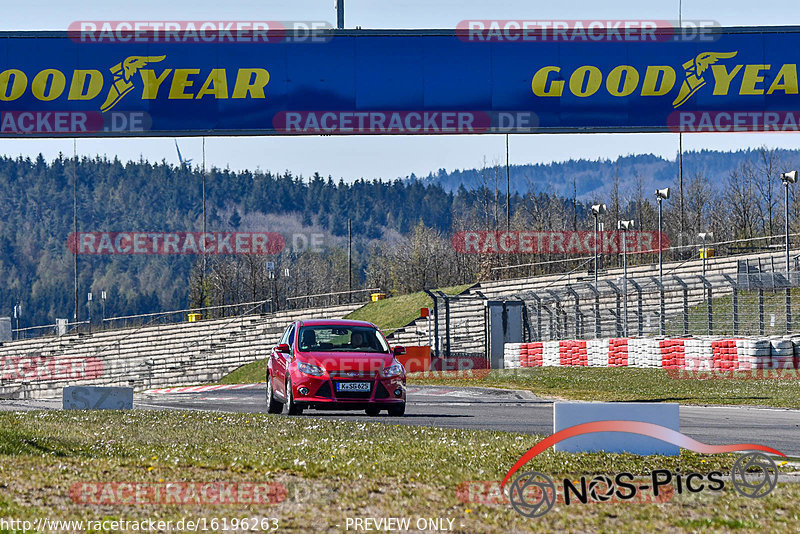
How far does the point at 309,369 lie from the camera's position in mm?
17453

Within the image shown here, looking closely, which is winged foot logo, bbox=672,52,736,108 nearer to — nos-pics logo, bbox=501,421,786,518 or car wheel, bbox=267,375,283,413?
car wheel, bbox=267,375,283,413

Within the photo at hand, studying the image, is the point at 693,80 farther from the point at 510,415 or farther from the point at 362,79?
the point at 510,415

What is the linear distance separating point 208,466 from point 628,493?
12.5 ft

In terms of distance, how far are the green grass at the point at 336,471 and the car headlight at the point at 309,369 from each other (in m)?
2.52

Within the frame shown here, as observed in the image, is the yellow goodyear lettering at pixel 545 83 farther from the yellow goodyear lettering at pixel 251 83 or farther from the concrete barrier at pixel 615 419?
the concrete barrier at pixel 615 419

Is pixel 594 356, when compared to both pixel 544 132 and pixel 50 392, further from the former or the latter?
pixel 50 392

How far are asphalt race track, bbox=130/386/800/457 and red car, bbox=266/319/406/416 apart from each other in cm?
39

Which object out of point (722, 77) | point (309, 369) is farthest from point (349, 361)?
point (722, 77)

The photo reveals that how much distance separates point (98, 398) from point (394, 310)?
41.2 metres

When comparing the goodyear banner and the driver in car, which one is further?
the goodyear banner

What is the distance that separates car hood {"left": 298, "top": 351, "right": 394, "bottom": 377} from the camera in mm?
17438

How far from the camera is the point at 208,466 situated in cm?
982

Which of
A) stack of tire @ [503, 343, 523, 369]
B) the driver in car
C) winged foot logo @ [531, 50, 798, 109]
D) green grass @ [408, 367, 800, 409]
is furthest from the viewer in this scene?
stack of tire @ [503, 343, 523, 369]

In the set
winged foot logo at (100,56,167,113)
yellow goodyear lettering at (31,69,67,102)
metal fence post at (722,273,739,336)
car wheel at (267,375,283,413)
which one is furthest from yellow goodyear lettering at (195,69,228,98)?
metal fence post at (722,273,739,336)
